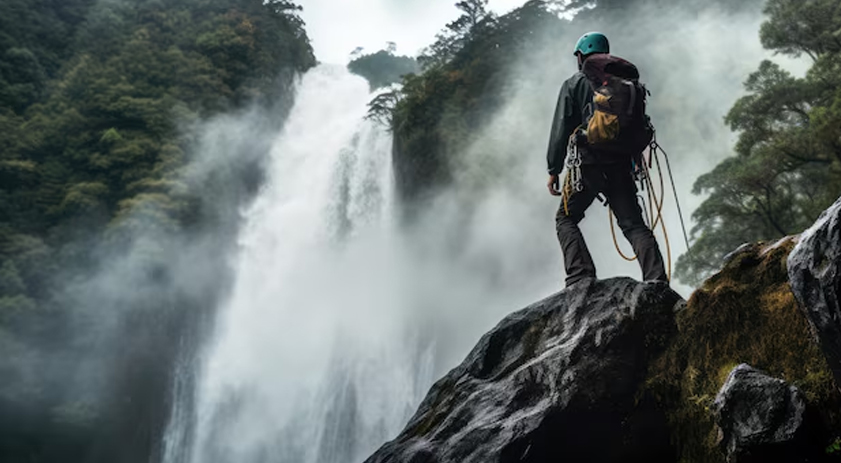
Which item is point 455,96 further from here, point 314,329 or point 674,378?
point 674,378

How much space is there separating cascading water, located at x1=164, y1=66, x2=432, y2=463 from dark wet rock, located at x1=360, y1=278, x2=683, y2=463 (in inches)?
542

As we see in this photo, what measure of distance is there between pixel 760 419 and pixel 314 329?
19.7 metres

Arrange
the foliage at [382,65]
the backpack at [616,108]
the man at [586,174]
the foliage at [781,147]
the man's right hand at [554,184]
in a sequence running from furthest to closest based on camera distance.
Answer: the foliage at [382,65]
the foliage at [781,147]
the man's right hand at [554,184]
the man at [586,174]
the backpack at [616,108]

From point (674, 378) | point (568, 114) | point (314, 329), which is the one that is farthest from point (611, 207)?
point (314, 329)

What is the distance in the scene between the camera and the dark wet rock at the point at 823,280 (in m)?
2.08

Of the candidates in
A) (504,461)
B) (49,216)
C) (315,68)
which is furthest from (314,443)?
(315,68)

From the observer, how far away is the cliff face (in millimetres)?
2281

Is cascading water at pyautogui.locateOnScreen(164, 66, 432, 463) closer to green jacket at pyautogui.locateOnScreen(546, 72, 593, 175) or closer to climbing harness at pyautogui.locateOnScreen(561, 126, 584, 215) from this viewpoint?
climbing harness at pyautogui.locateOnScreen(561, 126, 584, 215)

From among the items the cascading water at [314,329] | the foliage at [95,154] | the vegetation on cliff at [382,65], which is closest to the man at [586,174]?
A: the cascading water at [314,329]

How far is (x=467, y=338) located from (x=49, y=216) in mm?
14969

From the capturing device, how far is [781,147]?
10016 millimetres

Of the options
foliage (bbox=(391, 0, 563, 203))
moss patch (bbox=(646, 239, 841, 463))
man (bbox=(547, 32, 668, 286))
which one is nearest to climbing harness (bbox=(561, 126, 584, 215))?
man (bbox=(547, 32, 668, 286))

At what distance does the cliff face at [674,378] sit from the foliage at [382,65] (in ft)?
149

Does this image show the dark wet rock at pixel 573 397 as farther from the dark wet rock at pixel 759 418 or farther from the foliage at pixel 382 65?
the foliage at pixel 382 65
